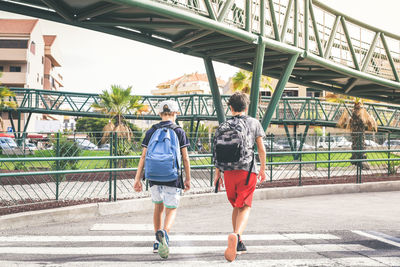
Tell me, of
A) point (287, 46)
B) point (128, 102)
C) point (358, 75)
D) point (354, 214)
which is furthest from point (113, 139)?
point (128, 102)

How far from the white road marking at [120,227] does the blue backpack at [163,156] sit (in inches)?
87.9

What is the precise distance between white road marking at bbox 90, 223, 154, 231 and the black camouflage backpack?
247 cm

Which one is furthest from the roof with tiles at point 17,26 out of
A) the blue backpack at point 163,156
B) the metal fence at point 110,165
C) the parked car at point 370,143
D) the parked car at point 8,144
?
the blue backpack at point 163,156

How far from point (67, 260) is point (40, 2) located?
9527mm

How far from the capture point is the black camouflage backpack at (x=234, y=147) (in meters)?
5.06

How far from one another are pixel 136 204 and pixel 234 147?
437 cm

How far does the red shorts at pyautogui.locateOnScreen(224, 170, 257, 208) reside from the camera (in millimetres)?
5086

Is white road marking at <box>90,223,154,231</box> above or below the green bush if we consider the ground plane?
below

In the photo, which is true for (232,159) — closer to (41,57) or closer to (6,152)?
(6,152)

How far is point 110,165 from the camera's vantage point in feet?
30.3

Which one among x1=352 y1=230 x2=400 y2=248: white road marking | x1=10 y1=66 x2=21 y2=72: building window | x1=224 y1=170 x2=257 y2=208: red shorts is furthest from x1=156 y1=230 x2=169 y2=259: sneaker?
x1=10 y1=66 x2=21 y2=72: building window

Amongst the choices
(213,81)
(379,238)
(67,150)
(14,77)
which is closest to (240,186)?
(379,238)

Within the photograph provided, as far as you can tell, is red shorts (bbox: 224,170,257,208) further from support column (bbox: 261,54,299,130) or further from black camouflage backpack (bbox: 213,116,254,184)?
support column (bbox: 261,54,299,130)

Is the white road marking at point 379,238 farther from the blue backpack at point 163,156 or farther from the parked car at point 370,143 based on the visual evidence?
the parked car at point 370,143
